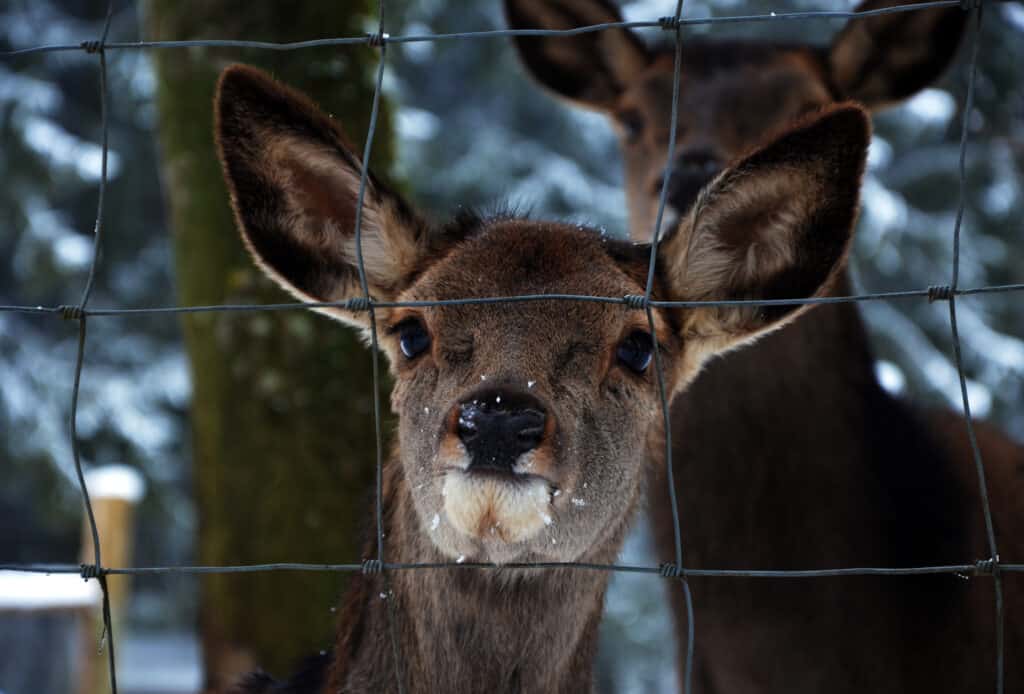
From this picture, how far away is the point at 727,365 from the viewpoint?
195 inches

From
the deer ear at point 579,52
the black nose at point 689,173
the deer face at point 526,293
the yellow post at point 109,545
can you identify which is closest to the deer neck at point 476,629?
the deer face at point 526,293

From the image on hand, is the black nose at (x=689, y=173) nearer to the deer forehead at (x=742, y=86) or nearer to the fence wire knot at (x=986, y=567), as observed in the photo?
the deer forehead at (x=742, y=86)

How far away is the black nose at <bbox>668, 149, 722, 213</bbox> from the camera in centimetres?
475

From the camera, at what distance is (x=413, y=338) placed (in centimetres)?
347

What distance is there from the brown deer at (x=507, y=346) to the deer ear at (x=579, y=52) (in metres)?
2.35

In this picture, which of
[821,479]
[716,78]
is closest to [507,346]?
[821,479]

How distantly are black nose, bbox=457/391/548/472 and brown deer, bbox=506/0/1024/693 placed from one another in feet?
5.69

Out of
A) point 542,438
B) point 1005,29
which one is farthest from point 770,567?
point 1005,29

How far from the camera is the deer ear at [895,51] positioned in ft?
17.6

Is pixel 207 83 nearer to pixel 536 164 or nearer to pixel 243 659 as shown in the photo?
pixel 243 659

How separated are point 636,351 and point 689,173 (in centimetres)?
167

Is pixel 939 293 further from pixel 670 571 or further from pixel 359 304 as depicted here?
pixel 359 304

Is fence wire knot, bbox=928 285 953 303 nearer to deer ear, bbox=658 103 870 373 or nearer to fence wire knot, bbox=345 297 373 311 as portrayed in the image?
deer ear, bbox=658 103 870 373

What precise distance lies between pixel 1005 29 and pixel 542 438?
695 centimetres
